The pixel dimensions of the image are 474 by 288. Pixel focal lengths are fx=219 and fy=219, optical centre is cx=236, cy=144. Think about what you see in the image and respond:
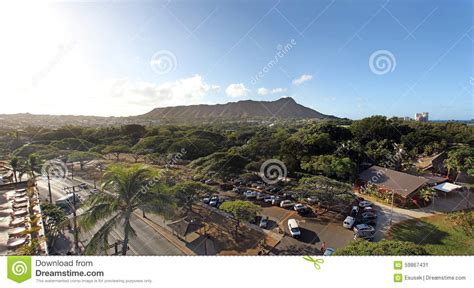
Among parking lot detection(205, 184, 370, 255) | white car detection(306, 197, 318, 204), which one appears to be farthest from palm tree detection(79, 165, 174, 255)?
white car detection(306, 197, 318, 204)

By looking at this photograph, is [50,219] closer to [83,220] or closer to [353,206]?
[83,220]

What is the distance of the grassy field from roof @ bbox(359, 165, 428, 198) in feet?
5.25

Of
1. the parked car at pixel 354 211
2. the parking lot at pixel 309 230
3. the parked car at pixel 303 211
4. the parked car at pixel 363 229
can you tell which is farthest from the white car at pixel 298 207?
the parked car at pixel 363 229

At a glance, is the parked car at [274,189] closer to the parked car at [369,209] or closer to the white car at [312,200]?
the white car at [312,200]

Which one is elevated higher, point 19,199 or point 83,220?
point 83,220

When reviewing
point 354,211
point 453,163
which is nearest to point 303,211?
point 354,211

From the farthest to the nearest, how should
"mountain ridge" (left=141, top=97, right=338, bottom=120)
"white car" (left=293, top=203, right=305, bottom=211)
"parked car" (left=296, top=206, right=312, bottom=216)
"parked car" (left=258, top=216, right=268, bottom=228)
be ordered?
"mountain ridge" (left=141, top=97, right=338, bottom=120) → "white car" (left=293, top=203, right=305, bottom=211) → "parked car" (left=296, top=206, right=312, bottom=216) → "parked car" (left=258, top=216, right=268, bottom=228)

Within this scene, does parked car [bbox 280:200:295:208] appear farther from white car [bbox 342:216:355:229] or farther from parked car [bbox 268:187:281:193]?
white car [bbox 342:216:355:229]

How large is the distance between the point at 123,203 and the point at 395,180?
498 inches

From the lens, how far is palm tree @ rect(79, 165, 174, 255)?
5035 millimetres

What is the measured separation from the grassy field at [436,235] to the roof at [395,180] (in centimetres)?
160
